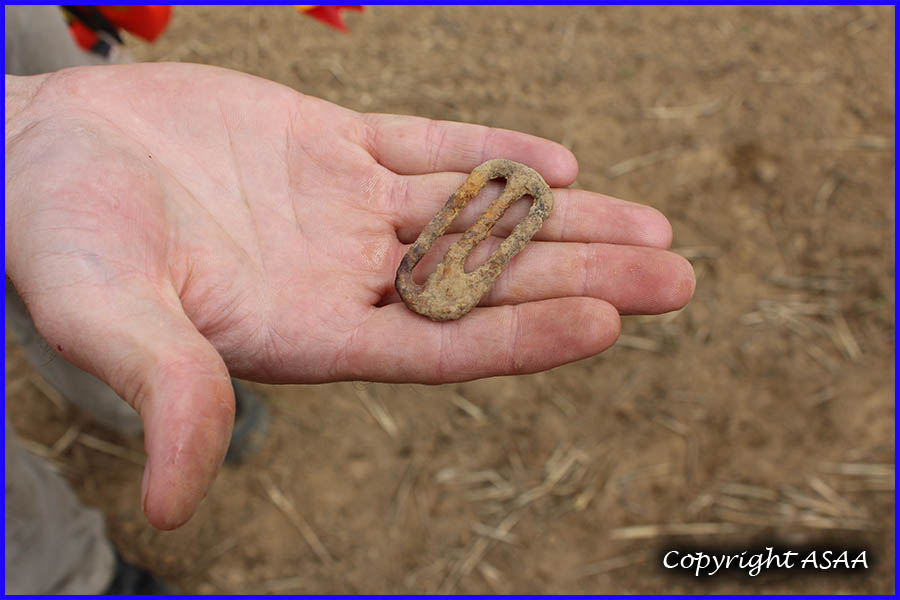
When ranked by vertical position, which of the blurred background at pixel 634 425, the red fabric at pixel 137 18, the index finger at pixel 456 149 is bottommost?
the blurred background at pixel 634 425

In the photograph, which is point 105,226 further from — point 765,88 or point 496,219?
point 765,88

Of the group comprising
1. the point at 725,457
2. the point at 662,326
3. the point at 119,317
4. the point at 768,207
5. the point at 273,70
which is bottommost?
the point at 725,457

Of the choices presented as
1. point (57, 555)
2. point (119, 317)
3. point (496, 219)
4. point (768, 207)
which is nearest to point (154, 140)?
point (119, 317)

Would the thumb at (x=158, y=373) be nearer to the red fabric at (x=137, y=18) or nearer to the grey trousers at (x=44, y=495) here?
the grey trousers at (x=44, y=495)

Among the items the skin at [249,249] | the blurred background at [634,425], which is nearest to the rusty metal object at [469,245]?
the skin at [249,249]

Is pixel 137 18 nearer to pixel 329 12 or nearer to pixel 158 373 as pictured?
pixel 329 12

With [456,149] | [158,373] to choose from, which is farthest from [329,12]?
[158,373]
